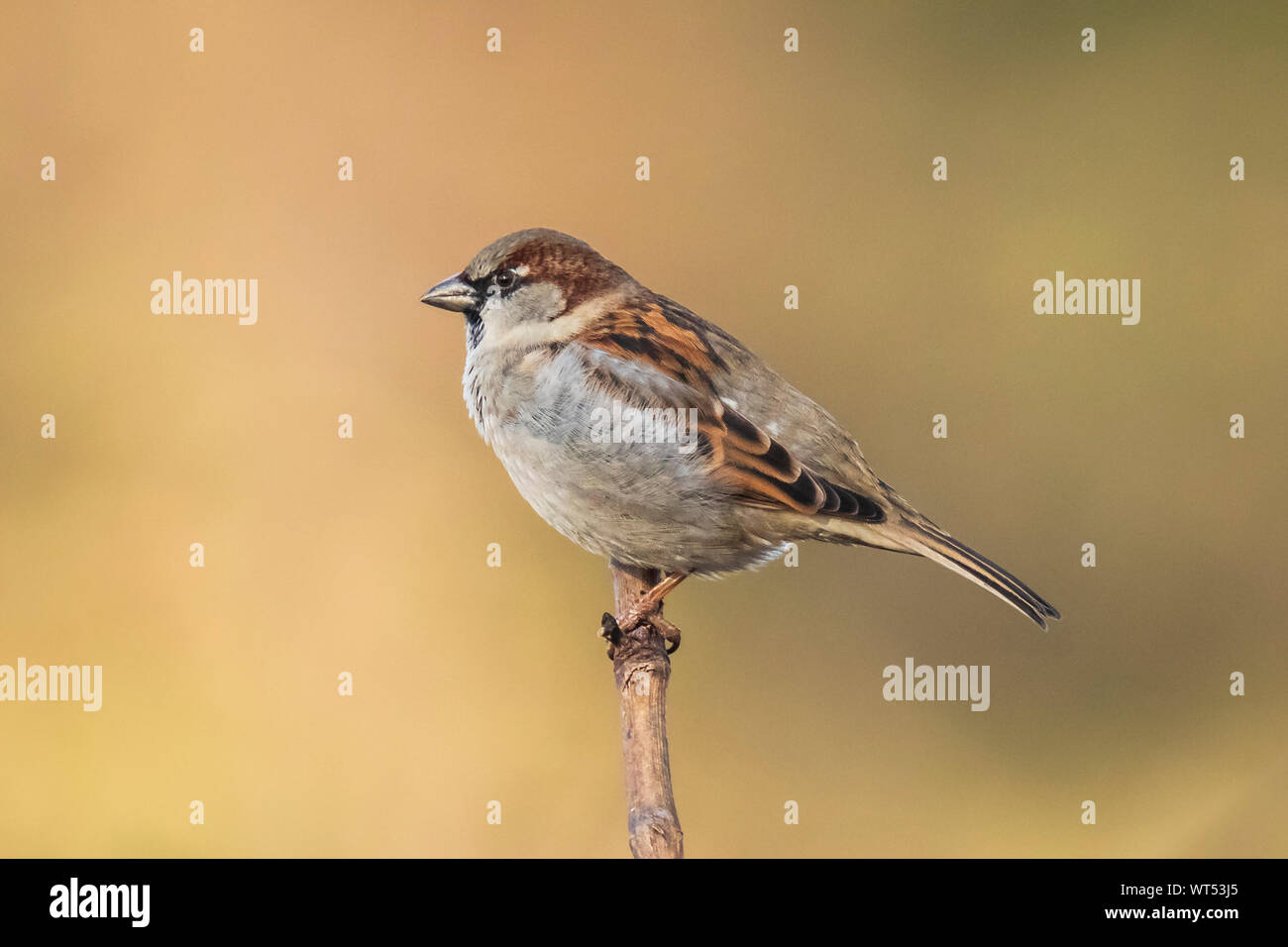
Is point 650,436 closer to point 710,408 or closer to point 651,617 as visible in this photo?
point 710,408

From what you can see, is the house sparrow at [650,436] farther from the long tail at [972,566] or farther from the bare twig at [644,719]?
the bare twig at [644,719]

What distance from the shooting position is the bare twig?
10.1ft

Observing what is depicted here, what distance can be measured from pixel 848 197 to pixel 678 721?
360 centimetres

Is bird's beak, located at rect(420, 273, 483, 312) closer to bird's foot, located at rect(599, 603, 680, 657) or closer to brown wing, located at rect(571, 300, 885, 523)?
brown wing, located at rect(571, 300, 885, 523)

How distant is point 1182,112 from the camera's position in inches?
338

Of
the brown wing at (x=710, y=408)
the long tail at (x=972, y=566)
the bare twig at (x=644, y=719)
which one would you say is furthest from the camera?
the brown wing at (x=710, y=408)

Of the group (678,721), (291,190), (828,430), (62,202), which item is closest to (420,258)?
(291,190)

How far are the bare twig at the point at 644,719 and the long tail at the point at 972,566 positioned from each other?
2.92 feet

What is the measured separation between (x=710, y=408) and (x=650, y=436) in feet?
0.80

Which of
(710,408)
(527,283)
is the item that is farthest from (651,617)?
(527,283)

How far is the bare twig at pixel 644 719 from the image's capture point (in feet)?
10.1

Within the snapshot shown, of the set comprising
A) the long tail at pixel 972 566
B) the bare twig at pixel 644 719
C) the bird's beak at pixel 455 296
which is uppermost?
the bird's beak at pixel 455 296

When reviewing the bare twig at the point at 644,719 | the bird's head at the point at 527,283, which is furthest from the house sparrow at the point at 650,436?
the bare twig at the point at 644,719

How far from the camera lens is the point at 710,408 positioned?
14.0ft
